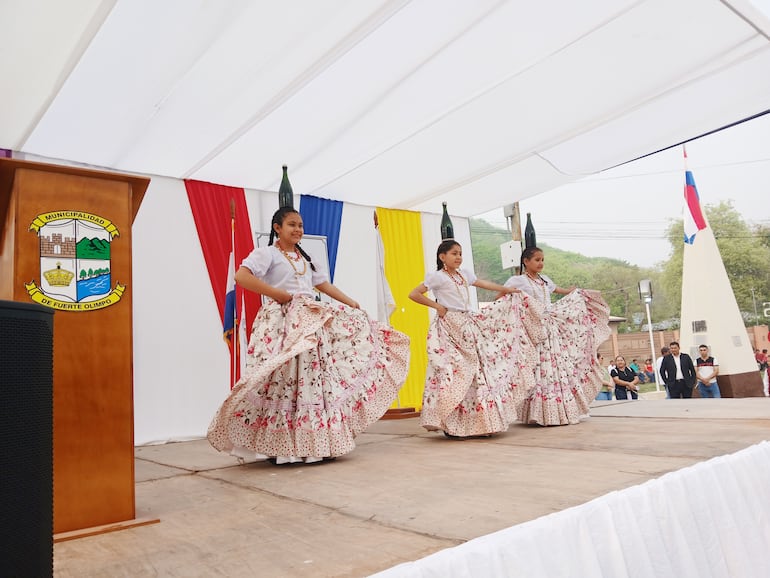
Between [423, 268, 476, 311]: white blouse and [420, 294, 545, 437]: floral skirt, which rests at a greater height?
[423, 268, 476, 311]: white blouse

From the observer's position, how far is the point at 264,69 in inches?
166

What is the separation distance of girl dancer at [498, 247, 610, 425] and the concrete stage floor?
0.43m

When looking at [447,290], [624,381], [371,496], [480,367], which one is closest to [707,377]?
[624,381]

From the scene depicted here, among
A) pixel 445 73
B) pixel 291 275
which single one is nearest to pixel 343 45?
pixel 445 73

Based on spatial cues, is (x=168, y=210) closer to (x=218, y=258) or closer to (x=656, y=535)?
(x=218, y=258)

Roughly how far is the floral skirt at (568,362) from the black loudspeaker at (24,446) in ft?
13.1

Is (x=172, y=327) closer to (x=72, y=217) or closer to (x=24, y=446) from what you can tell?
(x=72, y=217)

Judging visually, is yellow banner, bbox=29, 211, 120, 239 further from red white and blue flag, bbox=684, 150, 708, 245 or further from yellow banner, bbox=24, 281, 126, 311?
red white and blue flag, bbox=684, 150, 708, 245

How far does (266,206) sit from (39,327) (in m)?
5.39

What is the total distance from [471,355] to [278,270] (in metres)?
1.59

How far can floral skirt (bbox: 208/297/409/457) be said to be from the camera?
124 inches

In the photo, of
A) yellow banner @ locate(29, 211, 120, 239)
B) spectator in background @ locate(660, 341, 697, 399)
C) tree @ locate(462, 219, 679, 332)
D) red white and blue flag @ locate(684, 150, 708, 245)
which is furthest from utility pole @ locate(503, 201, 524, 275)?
tree @ locate(462, 219, 679, 332)

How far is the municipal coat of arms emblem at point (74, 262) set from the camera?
1.85 meters

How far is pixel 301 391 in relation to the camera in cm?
320
